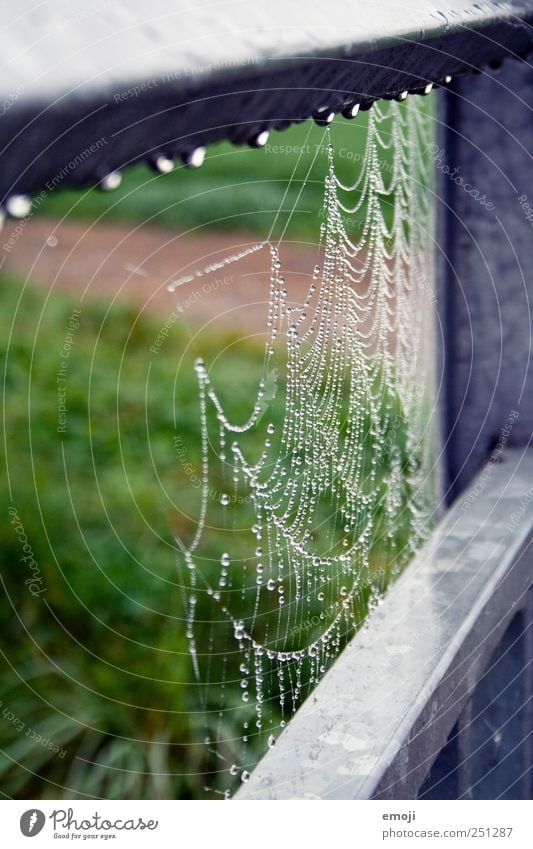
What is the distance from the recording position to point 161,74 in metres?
0.22

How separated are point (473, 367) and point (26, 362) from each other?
1.18 metres

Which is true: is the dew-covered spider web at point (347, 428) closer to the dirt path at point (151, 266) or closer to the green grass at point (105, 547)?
the green grass at point (105, 547)

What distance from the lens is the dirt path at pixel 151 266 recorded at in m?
2.00

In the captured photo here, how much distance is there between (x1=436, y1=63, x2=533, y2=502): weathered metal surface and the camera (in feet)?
2.25

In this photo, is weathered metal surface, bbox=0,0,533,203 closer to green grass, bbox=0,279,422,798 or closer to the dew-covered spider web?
the dew-covered spider web

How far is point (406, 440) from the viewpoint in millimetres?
817

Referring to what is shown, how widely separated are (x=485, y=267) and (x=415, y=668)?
34cm

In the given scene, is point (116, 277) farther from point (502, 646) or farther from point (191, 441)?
point (502, 646)

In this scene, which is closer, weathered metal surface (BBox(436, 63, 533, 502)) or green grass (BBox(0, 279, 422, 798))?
weathered metal surface (BBox(436, 63, 533, 502))

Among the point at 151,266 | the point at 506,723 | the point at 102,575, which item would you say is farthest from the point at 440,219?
Result: the point at 151,266

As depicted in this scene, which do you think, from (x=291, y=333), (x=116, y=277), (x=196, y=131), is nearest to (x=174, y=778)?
(x=291, y=333)

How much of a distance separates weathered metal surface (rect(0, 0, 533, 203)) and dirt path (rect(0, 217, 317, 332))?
1367 millimetres

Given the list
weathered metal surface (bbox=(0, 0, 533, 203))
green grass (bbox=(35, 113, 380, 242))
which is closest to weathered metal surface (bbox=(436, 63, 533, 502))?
weathered metal surface (bbox=(0, 0, 533, 203))

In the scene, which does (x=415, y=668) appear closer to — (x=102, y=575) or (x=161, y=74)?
(x=161, y=74)
